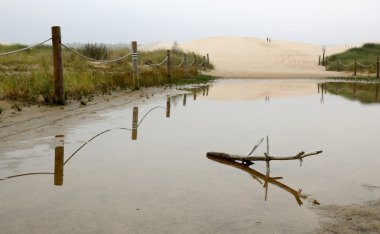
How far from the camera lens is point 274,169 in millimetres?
4066

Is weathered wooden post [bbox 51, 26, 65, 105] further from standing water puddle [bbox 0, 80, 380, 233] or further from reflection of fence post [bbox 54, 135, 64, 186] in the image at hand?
reflection of fence post [bbox 54, 135, 64, 186]

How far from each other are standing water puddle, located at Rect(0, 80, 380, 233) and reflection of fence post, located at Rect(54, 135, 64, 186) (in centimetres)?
4

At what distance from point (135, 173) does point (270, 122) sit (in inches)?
138

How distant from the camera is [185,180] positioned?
12.2ft

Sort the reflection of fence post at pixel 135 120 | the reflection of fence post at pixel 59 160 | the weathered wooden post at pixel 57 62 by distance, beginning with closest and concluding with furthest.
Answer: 1. the reflection of fence post at pixel 59 160
2. the reflection of fence post at pixel 135 120
3. the weathered wooden post at pixel 57 62

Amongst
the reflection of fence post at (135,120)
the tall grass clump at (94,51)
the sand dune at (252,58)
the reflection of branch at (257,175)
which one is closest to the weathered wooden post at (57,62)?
the reflection of fence post at (135,120)

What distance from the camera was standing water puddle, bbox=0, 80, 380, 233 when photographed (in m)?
2.80

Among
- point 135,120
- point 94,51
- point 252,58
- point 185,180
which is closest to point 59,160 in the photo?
point 185,180

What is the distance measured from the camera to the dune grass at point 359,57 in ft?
91.6

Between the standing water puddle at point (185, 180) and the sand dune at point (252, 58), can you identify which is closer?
the standing water puddle at point (185, 180)

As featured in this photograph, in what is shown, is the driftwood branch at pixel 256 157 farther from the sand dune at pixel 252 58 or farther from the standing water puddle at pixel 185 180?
the sand dune at pixel 252 58

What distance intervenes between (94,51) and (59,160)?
2158cm

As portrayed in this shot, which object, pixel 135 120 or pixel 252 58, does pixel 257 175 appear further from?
pixel 252 58

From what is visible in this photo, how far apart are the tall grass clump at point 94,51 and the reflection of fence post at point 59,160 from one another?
20.0 m
